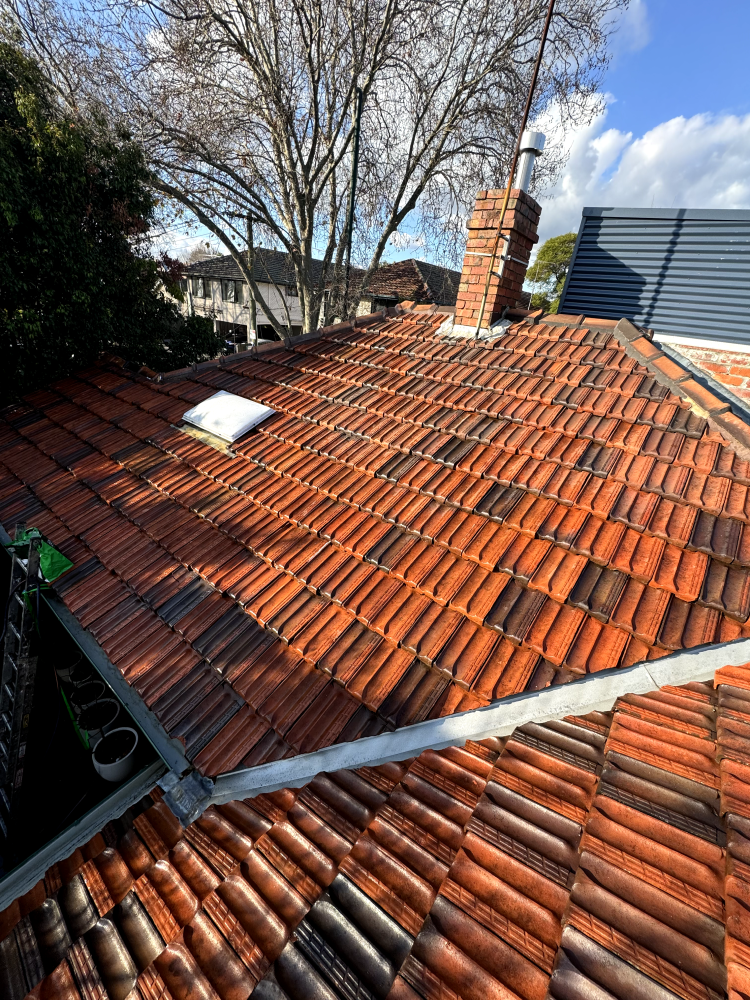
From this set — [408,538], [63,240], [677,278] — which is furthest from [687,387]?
[63,240]

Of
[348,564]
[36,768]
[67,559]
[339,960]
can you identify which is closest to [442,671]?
[348,564]

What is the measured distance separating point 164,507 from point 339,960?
3.76 metres

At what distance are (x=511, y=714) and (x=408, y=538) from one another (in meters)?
1.38

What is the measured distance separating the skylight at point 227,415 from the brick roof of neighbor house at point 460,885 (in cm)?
368

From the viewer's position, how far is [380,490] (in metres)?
3.53

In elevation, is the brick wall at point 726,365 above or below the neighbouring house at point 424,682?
above

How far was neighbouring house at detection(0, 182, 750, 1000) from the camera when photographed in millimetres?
1209

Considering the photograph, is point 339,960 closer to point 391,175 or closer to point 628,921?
point 628,921

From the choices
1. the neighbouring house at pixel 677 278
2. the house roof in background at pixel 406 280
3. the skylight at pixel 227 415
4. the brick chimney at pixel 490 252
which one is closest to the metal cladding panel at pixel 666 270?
the neighbouring house at pixel 677 278

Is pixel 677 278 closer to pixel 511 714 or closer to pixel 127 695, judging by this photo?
pixel 511 714

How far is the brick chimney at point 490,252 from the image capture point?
15.6 feet

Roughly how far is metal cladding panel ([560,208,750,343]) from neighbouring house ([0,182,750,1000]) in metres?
2.10

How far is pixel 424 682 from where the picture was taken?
2.34 m

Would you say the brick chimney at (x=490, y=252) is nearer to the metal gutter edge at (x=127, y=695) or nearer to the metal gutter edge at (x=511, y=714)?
the metal gutter edge at (x=511, y=714)
